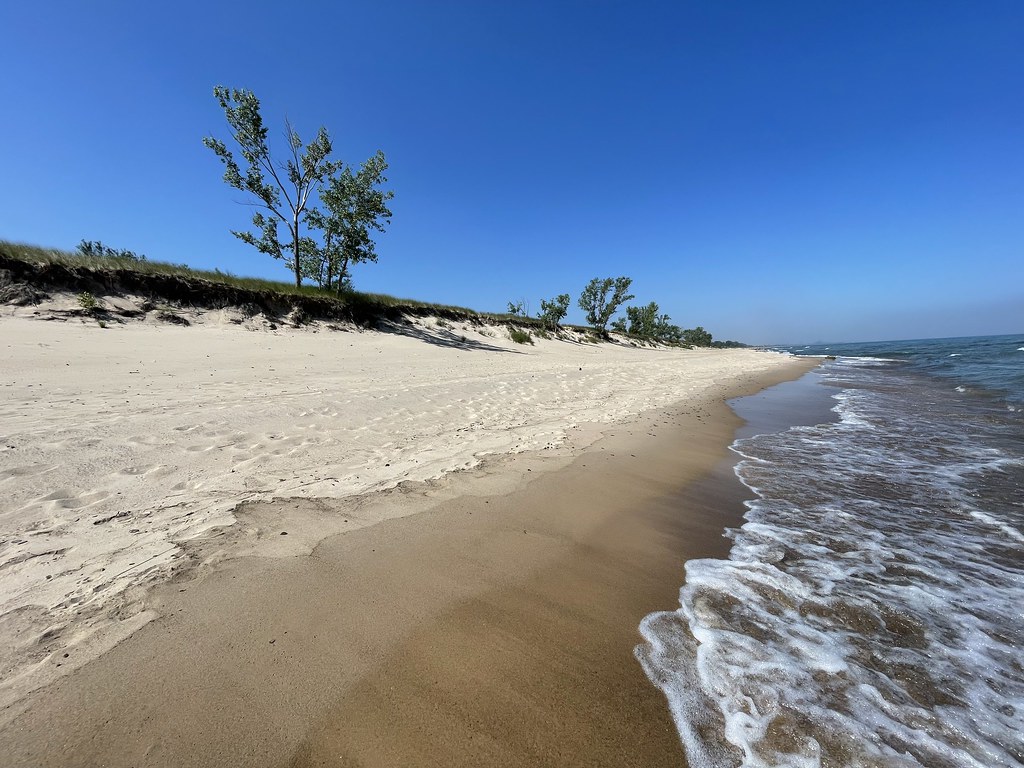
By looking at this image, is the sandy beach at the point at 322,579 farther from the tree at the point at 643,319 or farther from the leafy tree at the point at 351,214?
the tree at the point at 643,319

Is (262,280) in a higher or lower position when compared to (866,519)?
higher

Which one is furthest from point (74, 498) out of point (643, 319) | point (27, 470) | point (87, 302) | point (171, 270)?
point (643, 319)

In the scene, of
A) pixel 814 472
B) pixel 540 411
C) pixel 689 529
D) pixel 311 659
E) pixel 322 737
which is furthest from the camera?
pixel 540 411

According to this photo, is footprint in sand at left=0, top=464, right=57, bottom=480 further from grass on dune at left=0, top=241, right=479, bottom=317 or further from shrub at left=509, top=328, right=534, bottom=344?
shrub at left=509, top=328, right=534, bottom=344

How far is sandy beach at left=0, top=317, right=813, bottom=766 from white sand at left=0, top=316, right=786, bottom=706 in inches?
0.9

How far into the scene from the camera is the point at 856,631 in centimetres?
251

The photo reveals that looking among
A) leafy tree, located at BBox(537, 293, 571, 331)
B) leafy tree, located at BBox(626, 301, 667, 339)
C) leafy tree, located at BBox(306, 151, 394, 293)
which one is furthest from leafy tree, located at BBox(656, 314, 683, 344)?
leafy tree, located at BBox(306, 151, 394, 293)

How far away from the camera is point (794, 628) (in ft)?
8.24

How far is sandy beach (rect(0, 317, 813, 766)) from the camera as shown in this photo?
1.69 m

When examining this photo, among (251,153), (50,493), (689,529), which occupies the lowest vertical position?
(689,529)

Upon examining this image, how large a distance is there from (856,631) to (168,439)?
22.3 ft

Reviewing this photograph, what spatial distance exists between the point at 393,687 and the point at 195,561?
1.80m

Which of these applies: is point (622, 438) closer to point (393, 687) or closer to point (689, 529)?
point (689, 529)

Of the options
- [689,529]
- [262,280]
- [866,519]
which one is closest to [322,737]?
[689,529]
